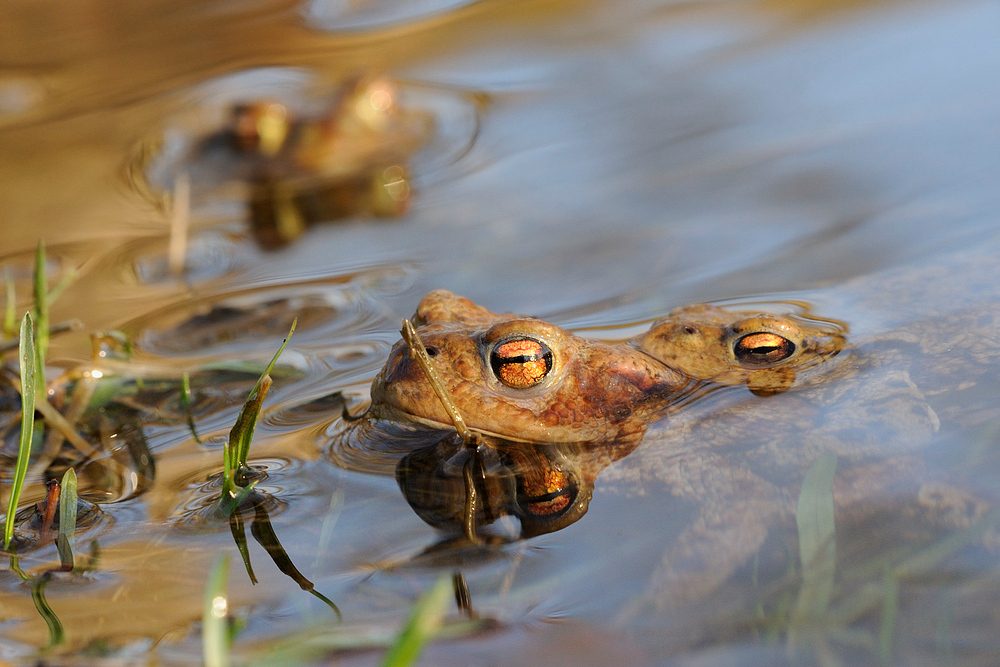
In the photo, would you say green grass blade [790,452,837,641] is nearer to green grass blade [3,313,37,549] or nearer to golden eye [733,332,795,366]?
golden eye [733,332,795,366]

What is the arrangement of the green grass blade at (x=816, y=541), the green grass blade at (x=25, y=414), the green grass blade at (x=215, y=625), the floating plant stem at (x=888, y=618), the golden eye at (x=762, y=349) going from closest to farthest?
the green grass blade at (x=215, y=625) < the floating plant stem at (x=888, y=618) < the green grass blade at (x=816, y=541) < the green grass blade at (x=25, y=414) < the golden eye at (x=762, y=349)

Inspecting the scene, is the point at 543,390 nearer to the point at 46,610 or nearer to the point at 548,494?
the point at 548,494

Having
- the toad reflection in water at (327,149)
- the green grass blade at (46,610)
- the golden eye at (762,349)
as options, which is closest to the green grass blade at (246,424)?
the green grass blade at (46,610)

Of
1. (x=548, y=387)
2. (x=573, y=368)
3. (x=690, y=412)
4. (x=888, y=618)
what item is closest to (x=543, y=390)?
(x=548, y=387)

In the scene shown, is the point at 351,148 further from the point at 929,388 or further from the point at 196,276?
the point at 929,388

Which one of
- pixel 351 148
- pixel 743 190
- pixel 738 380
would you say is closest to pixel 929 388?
pixel 738 380

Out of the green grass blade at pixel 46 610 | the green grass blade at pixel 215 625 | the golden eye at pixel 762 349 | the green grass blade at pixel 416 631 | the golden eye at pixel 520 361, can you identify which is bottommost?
the green grass blade at pixel 46 610

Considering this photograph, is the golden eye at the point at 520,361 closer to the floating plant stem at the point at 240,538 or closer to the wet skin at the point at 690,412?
the wet skin at the point at 690,412

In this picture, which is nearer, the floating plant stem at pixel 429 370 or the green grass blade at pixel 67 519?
the green grass blade at pixel 67 519
